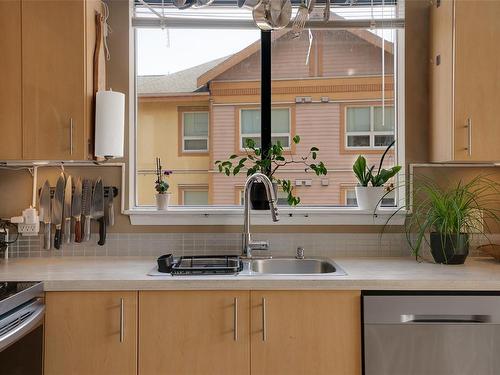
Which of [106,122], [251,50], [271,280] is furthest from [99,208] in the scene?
[251,50]

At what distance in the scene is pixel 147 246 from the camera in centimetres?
248

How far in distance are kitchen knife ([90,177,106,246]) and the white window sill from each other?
0.41 feet

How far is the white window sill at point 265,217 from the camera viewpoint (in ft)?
8.10

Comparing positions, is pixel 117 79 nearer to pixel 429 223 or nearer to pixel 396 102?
pixel 396 102

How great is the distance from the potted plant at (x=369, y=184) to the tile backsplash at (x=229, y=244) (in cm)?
18

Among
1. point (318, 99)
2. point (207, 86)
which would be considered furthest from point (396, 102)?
point (207, 86)

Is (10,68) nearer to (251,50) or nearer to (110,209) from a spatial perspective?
(110,209)

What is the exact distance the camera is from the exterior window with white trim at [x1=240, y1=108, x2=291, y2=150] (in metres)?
2.62

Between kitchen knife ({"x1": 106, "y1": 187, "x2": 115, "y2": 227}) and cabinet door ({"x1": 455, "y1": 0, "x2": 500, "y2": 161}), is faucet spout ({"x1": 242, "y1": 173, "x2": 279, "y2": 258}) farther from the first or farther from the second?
cabinet door ({"x1": 455, "y1": 0, "x2": 500, "y2": 161})

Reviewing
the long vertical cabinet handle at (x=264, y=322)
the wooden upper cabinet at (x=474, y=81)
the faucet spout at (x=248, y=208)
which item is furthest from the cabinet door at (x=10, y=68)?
the wooden upper cabinet at (x=474, y=81)

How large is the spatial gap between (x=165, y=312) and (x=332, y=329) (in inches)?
26.7

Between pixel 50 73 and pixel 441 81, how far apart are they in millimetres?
1890

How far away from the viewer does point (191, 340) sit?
73.8 inches

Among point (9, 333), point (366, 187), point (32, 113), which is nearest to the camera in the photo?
point (9, 333)
